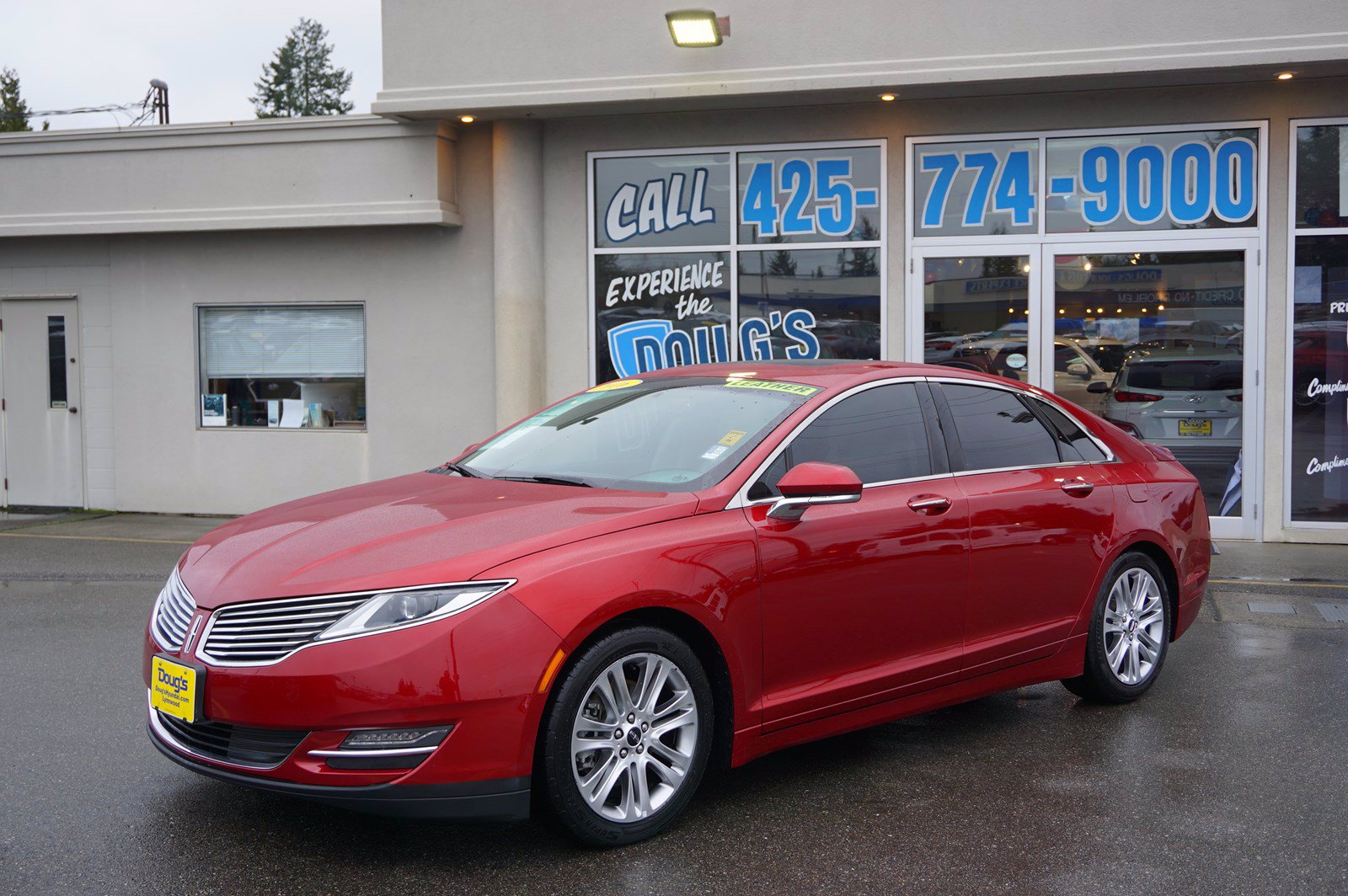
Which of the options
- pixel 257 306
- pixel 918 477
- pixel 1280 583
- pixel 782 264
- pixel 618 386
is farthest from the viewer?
pixel 257 306

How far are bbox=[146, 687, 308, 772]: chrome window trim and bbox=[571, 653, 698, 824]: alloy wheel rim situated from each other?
2.84ft

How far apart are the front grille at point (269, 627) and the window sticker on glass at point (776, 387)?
6.49 feet

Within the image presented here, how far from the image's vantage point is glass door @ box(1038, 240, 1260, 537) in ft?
35.5

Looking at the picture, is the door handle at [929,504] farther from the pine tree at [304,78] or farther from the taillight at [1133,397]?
the pine tree at [304,78]

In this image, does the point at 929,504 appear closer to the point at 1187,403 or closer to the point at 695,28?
the point at 695,28

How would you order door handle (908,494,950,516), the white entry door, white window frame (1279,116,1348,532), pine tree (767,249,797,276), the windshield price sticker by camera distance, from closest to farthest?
door handle (908,494,950,516) → white window frame (1279,116,1348,532) → the windshield price sticker → pine tree (767,249,797,276) → the white entry door

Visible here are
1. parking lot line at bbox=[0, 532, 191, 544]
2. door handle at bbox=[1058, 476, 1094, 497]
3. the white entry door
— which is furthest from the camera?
the white entry door

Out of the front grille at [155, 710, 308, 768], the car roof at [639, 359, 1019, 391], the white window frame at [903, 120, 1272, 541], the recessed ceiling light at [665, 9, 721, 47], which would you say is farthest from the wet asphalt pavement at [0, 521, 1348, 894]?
the recessed ceiling light at [665, 9, 721, 47]

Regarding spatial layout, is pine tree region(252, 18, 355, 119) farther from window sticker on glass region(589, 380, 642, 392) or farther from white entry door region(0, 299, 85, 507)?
window sticker on glass region(589, 380, 642, 392)

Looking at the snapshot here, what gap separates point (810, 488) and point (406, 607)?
1.46 m

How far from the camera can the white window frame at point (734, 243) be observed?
11438mm

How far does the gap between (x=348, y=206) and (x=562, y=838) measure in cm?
936

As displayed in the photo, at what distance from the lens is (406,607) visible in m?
3.77

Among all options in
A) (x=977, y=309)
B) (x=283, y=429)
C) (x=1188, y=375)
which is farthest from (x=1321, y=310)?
(x=283, y=429)
